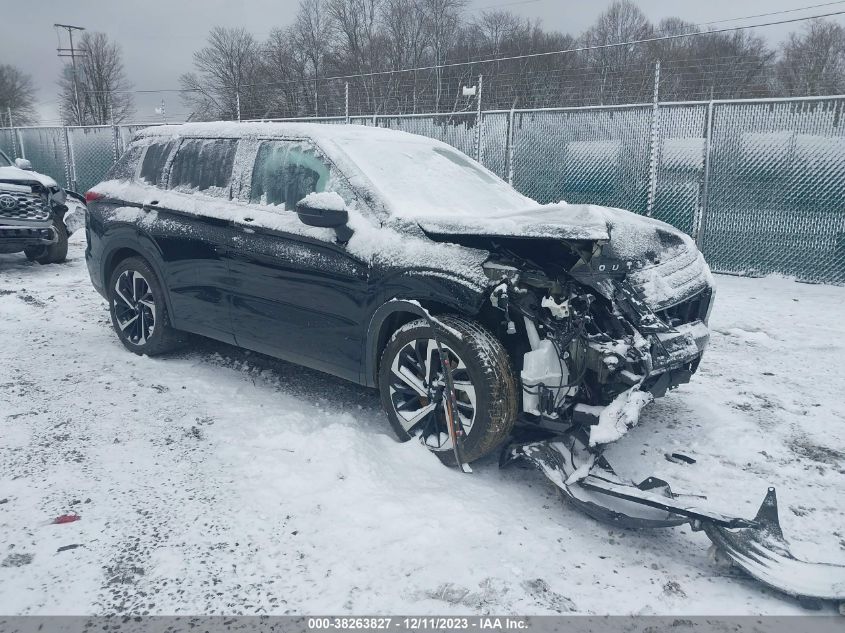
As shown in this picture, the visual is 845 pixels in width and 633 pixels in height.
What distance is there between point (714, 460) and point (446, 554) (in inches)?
70.7

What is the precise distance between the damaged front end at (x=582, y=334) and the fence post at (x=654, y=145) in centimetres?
646

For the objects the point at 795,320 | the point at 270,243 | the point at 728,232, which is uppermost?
the point at 270,243

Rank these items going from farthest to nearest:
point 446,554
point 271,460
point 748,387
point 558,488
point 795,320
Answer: point 795,320
point 748,387
point 271,460
point 558,488
point 446,554

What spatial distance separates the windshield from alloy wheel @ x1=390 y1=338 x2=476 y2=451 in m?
0.78

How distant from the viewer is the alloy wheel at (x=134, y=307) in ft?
16.8

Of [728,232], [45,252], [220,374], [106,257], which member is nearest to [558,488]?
[220,374]

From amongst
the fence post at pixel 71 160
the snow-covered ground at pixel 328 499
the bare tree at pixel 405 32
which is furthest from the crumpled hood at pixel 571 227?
the bare tree at pixel 405 32

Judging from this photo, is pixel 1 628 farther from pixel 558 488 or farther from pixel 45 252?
pixel 45 252

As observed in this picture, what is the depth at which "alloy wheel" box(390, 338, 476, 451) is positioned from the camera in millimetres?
3307

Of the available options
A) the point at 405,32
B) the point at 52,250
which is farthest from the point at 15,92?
the point at 52,250

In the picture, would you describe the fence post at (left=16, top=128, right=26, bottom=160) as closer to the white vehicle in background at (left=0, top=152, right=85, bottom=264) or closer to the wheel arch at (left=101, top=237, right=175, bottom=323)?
the white vehicle in background at (left=0, top=152, right=85, bottom=264)

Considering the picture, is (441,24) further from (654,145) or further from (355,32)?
(654,145)

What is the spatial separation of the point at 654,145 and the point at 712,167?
0.82 meters

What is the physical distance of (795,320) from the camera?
21.7 ft
